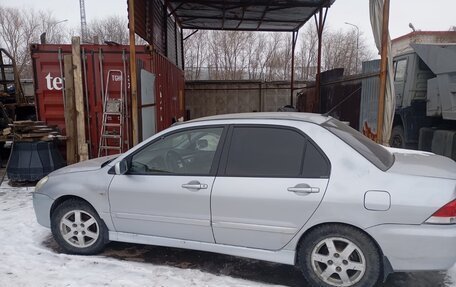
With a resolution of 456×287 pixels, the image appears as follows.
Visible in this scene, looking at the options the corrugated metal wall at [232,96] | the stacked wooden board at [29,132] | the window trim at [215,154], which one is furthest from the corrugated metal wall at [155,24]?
the window trim at [215,154]

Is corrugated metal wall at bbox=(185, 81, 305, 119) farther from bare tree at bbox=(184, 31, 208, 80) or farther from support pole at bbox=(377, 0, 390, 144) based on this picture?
bare tree at bbox=(184, 31, 208, 80)

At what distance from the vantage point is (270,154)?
A: 3.20 meters

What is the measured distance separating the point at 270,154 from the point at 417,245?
1.34 m

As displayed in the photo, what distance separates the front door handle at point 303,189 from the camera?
2951 mm

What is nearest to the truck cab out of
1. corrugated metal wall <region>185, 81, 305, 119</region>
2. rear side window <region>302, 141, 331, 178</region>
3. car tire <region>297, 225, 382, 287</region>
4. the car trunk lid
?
the car trunk lid

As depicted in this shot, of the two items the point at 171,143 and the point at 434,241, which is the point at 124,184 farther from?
the point at 434,241

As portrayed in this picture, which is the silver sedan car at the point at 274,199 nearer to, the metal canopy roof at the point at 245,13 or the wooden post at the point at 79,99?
the wooden post at the point at 79,99

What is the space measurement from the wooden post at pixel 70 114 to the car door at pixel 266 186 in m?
4.84

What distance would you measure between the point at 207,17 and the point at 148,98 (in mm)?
7360

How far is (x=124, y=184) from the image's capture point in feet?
11.8

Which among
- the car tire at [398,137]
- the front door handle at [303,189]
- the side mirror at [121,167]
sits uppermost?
the side mirror at [121,167]

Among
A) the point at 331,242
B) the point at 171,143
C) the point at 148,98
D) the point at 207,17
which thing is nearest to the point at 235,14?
the point at 207,17

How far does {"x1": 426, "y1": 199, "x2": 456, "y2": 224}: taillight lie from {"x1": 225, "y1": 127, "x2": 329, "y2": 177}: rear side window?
33.4 inches

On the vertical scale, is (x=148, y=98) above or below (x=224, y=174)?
above
